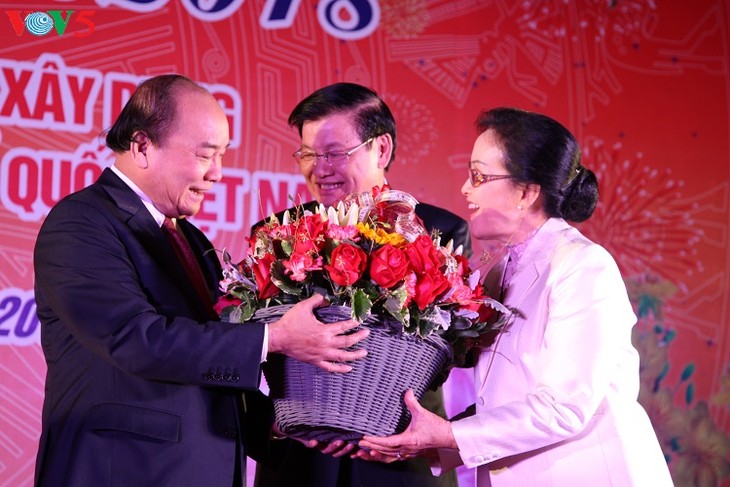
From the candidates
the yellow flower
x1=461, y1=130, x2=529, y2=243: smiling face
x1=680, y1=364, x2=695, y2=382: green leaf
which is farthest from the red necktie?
x1=680, y1=364, x2=695, y2=382: green leaf

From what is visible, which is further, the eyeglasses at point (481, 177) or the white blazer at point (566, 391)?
the eyeglasses at point (481, 177)

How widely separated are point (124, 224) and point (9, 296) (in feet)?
4.96

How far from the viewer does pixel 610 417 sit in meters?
2.12

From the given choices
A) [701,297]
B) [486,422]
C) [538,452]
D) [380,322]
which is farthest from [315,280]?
[701,297]

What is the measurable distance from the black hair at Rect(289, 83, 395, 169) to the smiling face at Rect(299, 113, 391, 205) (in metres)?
0.02

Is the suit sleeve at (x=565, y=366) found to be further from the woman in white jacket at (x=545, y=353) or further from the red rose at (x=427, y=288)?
the red rose at (x=427, y=288)

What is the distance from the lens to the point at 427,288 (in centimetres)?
192

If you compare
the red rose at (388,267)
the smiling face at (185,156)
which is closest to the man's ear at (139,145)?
the smiling face at (185,156)

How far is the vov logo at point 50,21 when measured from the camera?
3.54 meters

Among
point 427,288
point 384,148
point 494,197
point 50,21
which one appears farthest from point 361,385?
point 50,21

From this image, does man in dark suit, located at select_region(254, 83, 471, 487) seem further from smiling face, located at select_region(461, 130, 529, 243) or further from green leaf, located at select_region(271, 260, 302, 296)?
green leaf, located at select_region(271, 260, 302, 296)

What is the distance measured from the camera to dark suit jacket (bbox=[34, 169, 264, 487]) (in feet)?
6.74

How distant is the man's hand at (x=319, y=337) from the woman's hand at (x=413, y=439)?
0.60 ft

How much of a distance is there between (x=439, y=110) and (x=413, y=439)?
2.33m
